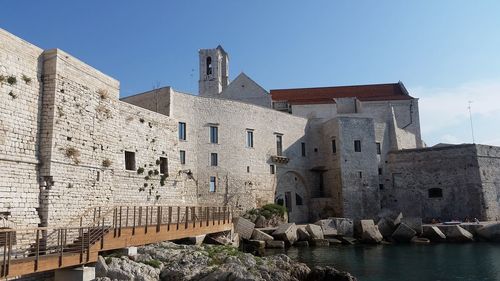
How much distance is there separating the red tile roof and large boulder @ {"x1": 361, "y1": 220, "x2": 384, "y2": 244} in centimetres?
1805

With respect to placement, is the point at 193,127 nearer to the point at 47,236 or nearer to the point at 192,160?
the point at 192,160

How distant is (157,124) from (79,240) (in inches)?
469

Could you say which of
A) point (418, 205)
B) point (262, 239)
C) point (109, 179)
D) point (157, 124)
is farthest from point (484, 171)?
point (109, 179)

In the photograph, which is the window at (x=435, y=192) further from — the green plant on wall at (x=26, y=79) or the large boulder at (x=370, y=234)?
the green plant on wall at (x=26, y=79)

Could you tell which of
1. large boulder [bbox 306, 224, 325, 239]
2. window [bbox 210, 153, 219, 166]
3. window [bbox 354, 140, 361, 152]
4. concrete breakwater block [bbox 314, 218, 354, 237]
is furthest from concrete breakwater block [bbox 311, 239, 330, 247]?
window [bbox 354, 140, 361, 152]

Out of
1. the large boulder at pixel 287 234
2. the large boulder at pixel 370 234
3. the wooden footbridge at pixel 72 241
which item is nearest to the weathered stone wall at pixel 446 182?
the large boulder at pixel 370 234

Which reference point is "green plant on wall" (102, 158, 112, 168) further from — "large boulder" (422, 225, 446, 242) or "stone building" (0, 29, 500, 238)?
"large boulder" (422, 225, 446, 242)

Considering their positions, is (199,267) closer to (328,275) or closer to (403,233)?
(328,275)

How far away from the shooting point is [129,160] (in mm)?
22062

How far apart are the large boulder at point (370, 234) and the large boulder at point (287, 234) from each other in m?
5.35

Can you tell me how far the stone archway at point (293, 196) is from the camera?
35.9 m

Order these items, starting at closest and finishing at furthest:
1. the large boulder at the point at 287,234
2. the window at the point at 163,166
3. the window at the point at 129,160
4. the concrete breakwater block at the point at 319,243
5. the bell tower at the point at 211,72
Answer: the window at the point at 129,160 → the window at the point at 163,166 → the large boulder at the point at 287,234 → the concrete breakwater block at the point at 319,243 → the bell tower at the point at 211,72

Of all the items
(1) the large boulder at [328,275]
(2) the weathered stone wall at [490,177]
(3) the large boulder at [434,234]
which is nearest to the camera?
(1) the large boulder at [328,275]

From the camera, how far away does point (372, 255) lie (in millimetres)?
24156
